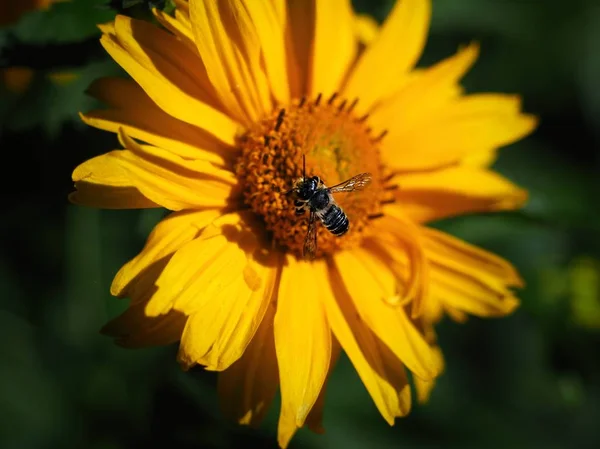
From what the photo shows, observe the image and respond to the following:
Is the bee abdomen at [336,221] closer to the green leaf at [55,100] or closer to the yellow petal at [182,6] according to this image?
the yellow petal at [182,6]

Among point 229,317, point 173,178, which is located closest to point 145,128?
point 173,178

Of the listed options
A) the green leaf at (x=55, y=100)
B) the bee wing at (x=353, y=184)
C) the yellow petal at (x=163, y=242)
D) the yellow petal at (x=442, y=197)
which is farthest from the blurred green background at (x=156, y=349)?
the bee wing at (x=353, y=184)

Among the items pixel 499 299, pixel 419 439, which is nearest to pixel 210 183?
pixel 499 299

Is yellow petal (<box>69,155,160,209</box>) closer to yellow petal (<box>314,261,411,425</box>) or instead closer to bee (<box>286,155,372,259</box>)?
bee (<box>286,155,372,259</box>)

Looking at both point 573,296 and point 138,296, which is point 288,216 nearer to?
point 138,296

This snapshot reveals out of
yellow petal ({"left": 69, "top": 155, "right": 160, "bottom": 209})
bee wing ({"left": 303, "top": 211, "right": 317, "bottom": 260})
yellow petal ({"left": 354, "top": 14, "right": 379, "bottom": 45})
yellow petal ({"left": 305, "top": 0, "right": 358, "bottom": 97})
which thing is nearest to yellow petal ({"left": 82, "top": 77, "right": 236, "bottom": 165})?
yellow petal ({"left": 69, "top": 155, "right": 160, "bottom": 209})

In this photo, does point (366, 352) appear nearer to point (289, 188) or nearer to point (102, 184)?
point (289, 188)

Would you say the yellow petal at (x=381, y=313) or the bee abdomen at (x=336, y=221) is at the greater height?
the bee abdomen at (x=336, y=221)

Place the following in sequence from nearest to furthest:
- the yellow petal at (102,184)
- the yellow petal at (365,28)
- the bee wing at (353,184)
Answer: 1. the yellow petal at (102,184)
2. the bee wing at (353,184)
3. the yellow petal at (365,28)
